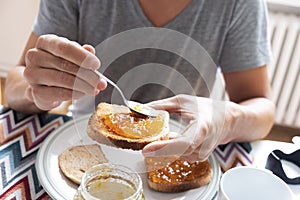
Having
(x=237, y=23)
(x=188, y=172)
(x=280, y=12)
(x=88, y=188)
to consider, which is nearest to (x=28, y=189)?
(x=88, y=188)

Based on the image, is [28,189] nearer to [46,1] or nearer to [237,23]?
[46,1]

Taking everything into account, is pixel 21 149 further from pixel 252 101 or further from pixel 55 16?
pixel 252 101

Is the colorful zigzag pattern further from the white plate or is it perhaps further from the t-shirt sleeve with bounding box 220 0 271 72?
the t-shirt sleeve with bounding box 220 0 271 72

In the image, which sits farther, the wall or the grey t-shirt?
the wall

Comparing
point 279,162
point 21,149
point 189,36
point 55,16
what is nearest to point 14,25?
point 55,16

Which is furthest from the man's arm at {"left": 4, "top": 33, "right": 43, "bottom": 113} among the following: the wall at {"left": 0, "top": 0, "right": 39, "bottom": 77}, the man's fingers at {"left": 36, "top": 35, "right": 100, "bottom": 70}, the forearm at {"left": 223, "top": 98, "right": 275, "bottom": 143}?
the wall at {"left": 0, "top": 0, "right": 39, "bottom": 77}

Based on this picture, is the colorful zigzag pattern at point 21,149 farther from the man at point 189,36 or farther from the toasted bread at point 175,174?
the toasted bread at point 175,174
